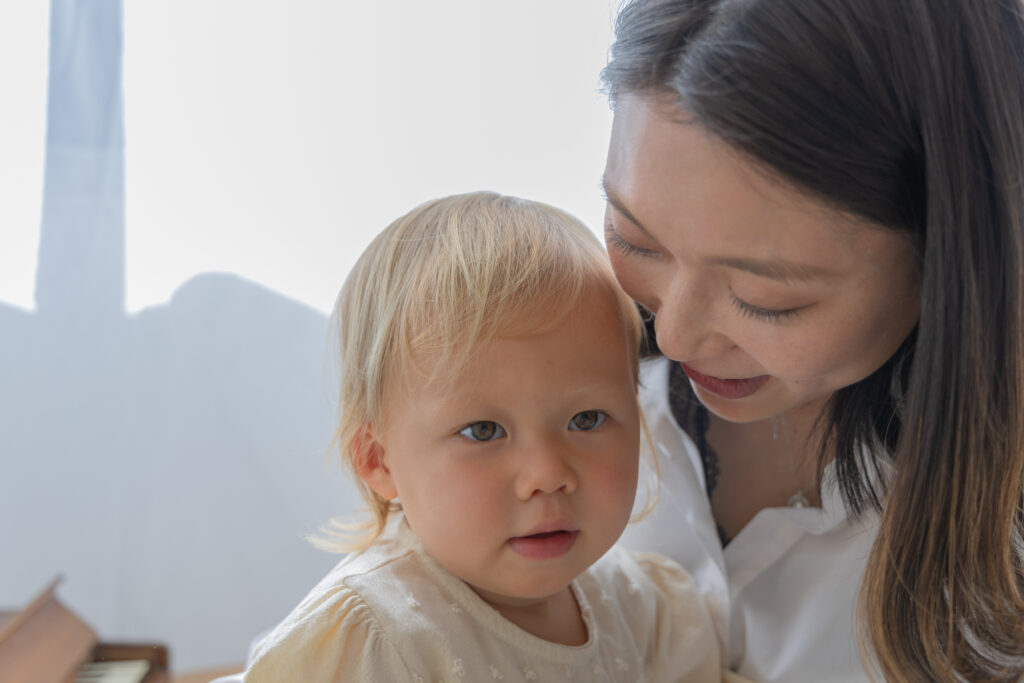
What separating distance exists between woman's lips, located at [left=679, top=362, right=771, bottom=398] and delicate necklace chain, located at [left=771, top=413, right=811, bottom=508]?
0.96ft

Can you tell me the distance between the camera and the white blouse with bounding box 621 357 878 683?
1287 mm

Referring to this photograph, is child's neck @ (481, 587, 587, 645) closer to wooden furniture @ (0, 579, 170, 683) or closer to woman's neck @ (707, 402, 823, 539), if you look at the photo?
woman's neck @ (707, 402, 823, 539)

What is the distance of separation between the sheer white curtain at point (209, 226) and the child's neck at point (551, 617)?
71 cm

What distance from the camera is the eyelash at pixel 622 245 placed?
1.03m

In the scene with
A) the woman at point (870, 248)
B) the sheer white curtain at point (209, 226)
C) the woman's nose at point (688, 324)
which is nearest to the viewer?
the woman at point (870, 248)

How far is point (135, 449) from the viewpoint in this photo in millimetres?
2176

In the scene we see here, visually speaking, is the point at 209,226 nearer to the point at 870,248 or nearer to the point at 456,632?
the point at 456,632

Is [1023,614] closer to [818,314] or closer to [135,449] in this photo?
[818,314]

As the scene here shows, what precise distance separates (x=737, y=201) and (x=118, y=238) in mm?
1540

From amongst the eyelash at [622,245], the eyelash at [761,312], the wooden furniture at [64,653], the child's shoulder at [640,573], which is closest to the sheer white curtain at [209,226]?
the wooden furniture at [64,653]

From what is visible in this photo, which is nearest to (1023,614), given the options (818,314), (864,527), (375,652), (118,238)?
(864,527)

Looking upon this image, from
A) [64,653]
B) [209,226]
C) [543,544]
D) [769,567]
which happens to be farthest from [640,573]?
[209,226]

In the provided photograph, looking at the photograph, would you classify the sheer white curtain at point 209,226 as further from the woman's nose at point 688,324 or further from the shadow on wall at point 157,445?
the woman's nose at point 688,324

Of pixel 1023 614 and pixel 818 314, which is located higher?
pixel 818 314
